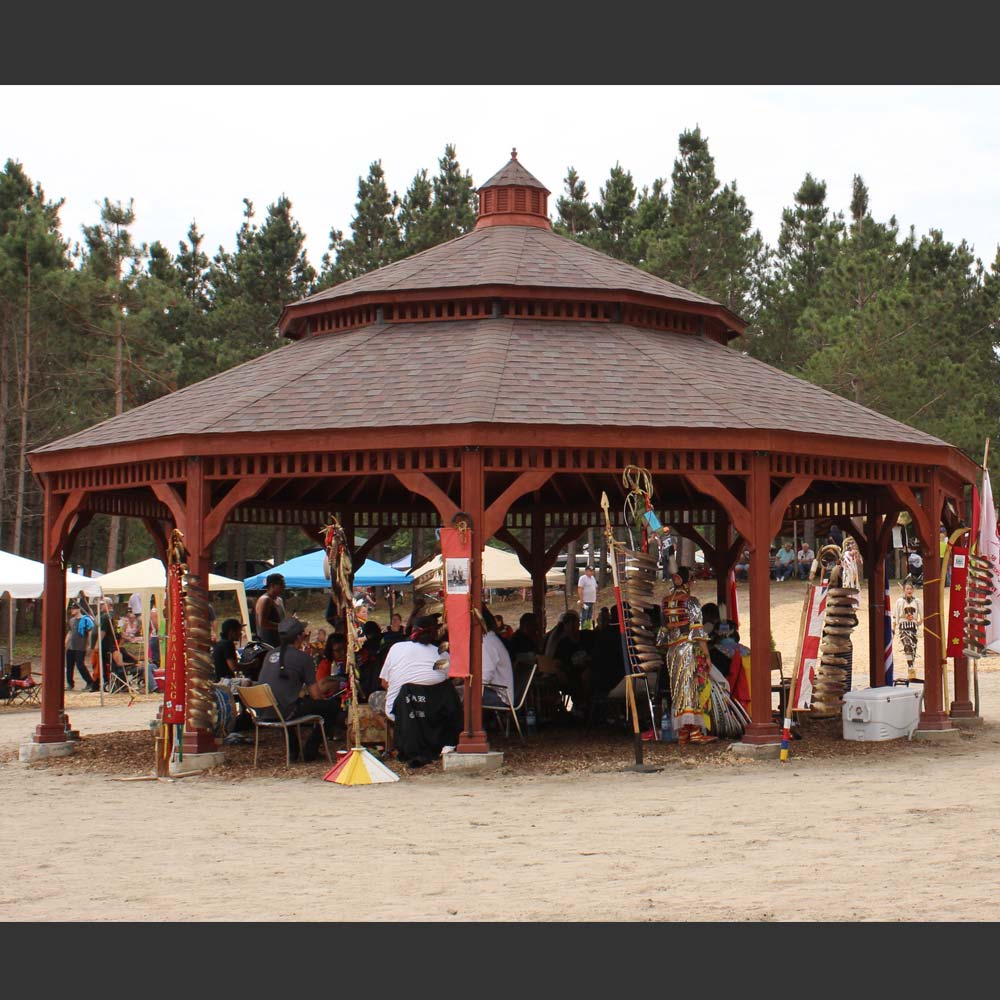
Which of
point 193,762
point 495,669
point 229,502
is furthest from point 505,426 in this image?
point 193,762

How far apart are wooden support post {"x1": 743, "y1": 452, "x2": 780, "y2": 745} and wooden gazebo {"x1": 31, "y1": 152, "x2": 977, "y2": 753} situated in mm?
22

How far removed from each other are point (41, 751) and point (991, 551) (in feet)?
36.4

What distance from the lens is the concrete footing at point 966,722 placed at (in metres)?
16.9

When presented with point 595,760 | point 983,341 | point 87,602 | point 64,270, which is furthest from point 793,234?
point 595,760

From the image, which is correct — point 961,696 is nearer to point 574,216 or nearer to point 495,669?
point 495,669

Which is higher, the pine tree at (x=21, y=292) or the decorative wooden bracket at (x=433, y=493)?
the pine tree at (x=21, y=292)

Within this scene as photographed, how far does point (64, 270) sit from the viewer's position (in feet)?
128

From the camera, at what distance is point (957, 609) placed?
53.4ft

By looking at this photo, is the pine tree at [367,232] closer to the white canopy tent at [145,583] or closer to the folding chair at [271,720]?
the white canopy tent at [145,583]

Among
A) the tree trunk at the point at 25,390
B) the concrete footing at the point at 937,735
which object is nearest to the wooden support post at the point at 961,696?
the concrete footing at the point at 937,735

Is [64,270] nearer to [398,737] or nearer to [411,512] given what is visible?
[411,512]

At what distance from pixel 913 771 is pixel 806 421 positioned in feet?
12.8

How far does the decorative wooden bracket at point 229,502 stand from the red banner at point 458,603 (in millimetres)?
2071

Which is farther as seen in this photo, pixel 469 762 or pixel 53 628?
pixel 53 628
